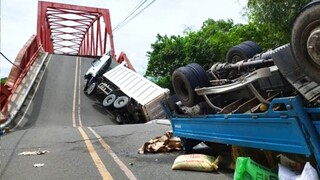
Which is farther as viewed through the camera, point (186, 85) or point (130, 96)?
point (130, 96)

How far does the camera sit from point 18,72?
21.3 m

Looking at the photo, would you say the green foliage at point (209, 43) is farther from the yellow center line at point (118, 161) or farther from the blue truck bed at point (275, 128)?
the blue truck bed at point (275, 128)

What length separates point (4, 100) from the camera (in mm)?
17453

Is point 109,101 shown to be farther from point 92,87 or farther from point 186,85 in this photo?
point 186,85

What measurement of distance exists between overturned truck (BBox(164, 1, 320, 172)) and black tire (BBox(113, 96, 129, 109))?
441 inches

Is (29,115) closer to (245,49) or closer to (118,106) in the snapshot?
(118,106)

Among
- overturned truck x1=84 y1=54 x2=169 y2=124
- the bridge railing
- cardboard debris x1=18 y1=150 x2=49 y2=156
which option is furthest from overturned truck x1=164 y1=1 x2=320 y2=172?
the bridge railing

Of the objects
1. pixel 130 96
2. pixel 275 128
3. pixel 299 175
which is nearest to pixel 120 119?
pixel 130 96

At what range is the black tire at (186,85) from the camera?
570 centimetres

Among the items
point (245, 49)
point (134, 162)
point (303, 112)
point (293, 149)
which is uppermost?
point (245, 49)

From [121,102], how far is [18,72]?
24.2 ft

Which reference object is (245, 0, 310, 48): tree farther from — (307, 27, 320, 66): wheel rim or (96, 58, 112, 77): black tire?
(96, 58, 112, 77): black tire

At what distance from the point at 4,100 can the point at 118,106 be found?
5.39 metres

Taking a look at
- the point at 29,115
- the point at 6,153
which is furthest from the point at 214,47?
the point at 6,153
